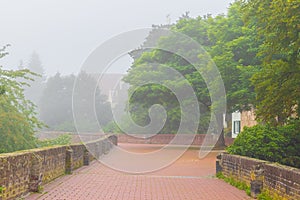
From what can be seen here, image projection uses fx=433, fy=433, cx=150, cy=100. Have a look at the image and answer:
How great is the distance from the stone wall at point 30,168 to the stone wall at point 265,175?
5402 millimetres

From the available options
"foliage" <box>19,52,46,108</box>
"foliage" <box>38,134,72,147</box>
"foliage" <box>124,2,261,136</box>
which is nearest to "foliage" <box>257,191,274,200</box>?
"foliage" <box>124,2,261,136</box>

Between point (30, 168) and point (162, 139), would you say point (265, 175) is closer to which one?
point (30, 168)

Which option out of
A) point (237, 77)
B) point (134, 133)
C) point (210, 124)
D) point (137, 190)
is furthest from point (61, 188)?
point (134, 133)

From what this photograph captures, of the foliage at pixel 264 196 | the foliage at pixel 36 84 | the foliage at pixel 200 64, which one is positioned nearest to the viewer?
the foliage at pixel 264 196

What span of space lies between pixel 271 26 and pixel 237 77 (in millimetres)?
16095

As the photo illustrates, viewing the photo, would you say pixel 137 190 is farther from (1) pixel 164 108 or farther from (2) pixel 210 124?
(2) pixel 210 124

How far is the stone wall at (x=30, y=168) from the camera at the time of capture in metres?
8.70

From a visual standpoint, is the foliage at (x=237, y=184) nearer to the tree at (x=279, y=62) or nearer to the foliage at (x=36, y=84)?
the tree at (x=279, y=62)

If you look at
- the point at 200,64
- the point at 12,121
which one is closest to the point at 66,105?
the point at 200,64

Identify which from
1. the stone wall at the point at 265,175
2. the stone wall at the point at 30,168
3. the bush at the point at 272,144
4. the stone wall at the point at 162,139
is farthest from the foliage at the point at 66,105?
the stone wall at the point at 265,175

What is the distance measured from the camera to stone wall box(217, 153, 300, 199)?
8.34 m

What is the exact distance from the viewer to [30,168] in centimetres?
1069

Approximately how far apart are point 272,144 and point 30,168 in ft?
23.4

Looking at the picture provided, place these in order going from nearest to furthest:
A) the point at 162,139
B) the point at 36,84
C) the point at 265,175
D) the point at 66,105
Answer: the point at 265,175
the point at 162,139
the point at 66,105
the point at 36,84
